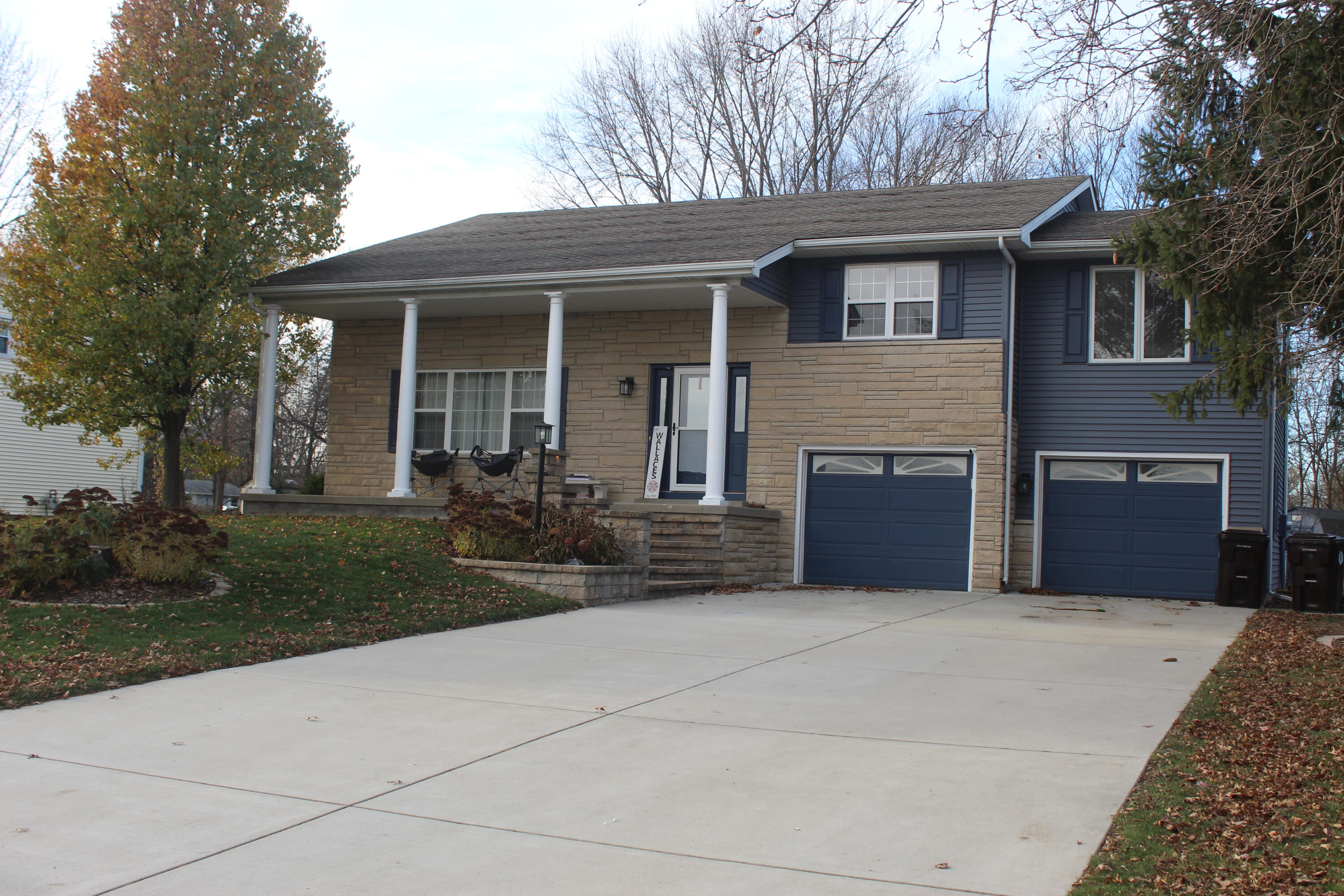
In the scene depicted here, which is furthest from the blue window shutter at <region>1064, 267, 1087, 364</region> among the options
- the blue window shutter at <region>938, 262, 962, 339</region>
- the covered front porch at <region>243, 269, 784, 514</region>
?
the covered front porch at <region>243, 269, 784, 514</region>

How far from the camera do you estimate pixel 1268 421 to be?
1465 cm

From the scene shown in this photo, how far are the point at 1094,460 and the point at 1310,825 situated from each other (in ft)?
39.0

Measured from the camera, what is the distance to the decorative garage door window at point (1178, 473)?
592 inches

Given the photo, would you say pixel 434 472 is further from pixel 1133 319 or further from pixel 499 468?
pixel 1133 319

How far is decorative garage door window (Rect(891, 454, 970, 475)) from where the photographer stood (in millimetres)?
15172

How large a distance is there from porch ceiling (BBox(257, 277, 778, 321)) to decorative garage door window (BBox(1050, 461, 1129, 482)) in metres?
4.63

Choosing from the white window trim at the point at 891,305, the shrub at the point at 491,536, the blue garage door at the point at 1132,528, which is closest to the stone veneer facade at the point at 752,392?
the white window trim at the point at 891,305

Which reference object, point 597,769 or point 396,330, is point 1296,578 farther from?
point 396,330

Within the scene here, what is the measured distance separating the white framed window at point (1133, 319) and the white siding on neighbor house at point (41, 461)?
775 inches

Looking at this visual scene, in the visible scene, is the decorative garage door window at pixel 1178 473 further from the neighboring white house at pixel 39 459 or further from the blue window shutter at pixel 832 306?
the neighboring white house at pixel 39 459

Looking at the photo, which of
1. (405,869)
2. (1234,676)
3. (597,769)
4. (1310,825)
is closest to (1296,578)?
(1234,676)

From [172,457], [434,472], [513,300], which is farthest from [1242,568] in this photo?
[172,457]

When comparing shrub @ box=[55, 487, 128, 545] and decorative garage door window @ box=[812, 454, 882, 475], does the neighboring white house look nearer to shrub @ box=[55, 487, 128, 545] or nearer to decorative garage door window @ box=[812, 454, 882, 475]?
shrub @ box=[55, 487, 128, 545]

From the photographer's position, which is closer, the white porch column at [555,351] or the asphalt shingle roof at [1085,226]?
the asphalt shingle roof at [1085,226]
